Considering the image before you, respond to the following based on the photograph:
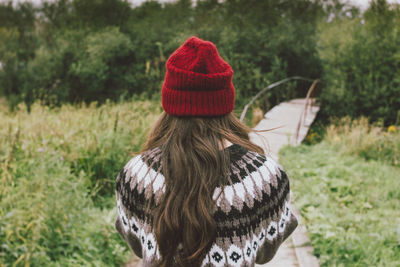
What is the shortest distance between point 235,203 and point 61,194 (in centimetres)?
267

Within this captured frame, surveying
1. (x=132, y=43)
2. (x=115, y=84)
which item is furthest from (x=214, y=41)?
(x=115, y=84)

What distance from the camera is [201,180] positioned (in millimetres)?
1269

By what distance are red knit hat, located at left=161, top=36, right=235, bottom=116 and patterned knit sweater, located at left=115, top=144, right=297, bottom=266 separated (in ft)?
0.73

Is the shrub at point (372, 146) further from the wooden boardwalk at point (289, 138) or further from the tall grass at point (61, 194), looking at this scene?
the tall grass at point (61, 194)

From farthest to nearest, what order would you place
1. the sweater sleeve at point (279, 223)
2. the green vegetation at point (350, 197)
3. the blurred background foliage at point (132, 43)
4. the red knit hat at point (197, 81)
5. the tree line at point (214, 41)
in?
the blurred background foliage at point (132, 43) → the tree line at point (214, 41) → the green vegetation at point (350, 197) → the sweater sleeve at point (279, 223) → the red knit hat at point (197, 81)

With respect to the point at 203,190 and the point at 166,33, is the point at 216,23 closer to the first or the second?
the point at 166,33

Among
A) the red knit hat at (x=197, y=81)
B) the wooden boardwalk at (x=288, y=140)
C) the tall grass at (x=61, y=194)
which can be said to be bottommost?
the wooden boardwalk at (x=288, y=140)

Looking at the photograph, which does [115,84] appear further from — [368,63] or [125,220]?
[125,220]

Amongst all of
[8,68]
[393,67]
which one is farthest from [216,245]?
[8,68]

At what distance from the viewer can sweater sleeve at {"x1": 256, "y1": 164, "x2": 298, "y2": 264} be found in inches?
56.4

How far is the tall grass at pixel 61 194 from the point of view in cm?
292

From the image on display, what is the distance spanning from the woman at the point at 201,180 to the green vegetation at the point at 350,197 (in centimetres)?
209

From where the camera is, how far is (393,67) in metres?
9.14

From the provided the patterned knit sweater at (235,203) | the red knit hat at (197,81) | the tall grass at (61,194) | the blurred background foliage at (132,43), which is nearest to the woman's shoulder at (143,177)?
the patterned knit sweater at (235,203)
